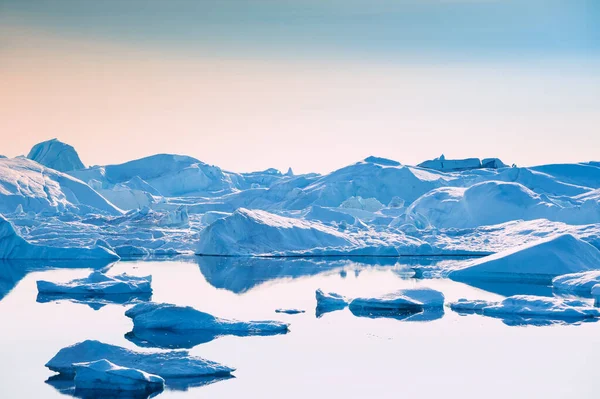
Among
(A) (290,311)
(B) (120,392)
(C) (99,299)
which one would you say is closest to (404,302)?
(A) (290,311)

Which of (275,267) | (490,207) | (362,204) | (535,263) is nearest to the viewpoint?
(535,263)

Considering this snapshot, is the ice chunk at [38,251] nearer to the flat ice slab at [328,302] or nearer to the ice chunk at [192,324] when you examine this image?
the flat ice slab at [328,302]

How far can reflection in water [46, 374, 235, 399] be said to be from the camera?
10.2 metres

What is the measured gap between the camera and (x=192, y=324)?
48.1 feet

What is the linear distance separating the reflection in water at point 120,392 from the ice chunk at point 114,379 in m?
0.08

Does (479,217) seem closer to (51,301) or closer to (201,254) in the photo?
(201,254)

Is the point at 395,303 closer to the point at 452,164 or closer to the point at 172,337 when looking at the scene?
the point at 172,337

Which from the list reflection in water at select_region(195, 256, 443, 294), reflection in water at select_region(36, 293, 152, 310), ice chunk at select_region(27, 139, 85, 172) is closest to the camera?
reflection in water at select_region(36, 293, 152, 310)

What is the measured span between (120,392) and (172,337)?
367 cm

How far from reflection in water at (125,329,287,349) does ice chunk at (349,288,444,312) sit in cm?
328

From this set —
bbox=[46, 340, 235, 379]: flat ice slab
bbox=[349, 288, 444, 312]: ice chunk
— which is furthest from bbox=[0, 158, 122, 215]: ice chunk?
bbox=[46, 340, 235, 379]: flat ice slab

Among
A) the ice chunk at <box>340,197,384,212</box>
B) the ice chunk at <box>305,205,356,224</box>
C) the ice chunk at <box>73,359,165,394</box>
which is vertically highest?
the ice chunk at <box>340,197,384,212</box>

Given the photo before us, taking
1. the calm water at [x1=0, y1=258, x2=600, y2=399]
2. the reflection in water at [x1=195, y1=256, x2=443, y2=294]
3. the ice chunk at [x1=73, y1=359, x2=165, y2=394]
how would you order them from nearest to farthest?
the ice chunk at [x1=73, y1=359, x2=165, y2=394] → the calm water at [x1=0, y1=258, x2=600, y2=399] → the reflection in water at [x1=195, y1=256, x2=443, y2=294]

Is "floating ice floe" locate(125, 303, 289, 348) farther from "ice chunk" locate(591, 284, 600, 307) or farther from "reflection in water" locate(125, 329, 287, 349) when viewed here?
"ice chunk" locate(591, 284, 600, 307)
